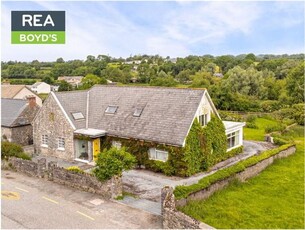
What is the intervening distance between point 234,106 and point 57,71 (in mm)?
97843

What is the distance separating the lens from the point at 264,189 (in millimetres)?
23562

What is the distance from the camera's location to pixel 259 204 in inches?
813

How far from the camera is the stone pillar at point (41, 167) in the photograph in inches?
1006

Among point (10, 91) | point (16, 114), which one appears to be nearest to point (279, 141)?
point (16, 114)

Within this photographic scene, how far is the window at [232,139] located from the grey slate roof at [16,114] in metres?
21.1

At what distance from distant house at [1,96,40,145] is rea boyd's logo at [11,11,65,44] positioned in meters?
18.1

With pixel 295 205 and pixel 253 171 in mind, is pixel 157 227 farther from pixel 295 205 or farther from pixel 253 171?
pixel 253 171

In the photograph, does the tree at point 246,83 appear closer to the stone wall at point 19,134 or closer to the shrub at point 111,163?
the stone wall at point 19,134

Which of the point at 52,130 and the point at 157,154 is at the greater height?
the point at 52,130

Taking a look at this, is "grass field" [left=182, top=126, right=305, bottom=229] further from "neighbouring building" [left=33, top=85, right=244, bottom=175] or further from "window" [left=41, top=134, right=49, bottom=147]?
"window" [left=41, top=134, right=49, bottom=147]

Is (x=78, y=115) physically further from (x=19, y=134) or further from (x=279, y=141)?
(x=279, y=141)

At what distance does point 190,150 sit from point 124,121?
266 inches

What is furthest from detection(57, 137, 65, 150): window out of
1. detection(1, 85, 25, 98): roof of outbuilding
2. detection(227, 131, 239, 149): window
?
detection(1, 85, 25, 98): roof of outbuilding

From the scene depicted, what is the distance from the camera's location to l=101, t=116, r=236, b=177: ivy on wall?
2573 centimetres
